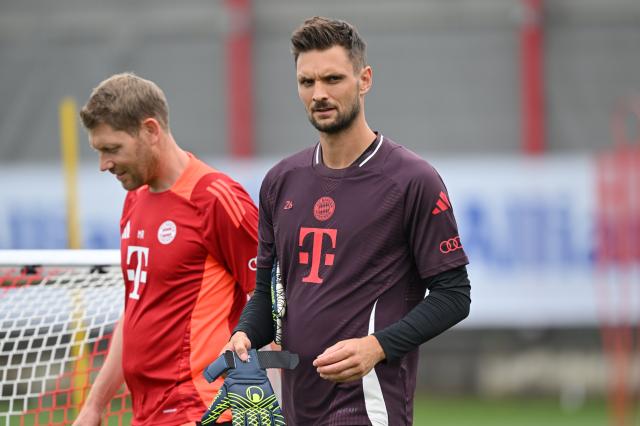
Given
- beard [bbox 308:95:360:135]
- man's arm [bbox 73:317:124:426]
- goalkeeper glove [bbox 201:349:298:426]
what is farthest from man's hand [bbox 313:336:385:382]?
man's arm [bbox 73:317:124:426]

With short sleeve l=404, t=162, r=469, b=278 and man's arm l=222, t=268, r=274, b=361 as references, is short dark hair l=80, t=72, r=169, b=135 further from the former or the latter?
short sleeve l=404, t=162, r=469, b=278

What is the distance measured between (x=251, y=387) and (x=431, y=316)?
1.97 feet

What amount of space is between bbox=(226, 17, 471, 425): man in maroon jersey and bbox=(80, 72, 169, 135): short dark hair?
3.07 ft

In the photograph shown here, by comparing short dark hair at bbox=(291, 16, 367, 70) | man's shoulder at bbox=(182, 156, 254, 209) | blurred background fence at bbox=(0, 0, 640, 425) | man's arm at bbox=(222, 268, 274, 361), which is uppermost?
blurred background fence at bbox=(0, 0, 640, 425)

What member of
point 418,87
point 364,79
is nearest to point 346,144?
point 364,79

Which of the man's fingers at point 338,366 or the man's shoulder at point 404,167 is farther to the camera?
the man's shoulder at point 404,167

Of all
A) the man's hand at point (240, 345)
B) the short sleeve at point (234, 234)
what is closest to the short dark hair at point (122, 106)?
the short sleeve at point (234, 234)

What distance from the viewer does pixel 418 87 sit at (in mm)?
13219

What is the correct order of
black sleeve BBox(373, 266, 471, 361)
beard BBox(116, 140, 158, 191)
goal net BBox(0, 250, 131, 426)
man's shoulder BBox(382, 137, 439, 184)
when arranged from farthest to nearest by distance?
Answer: goal net BBox(0, 250, 131, 426)
beard BBox(116, 140, 158, 191)
man's shoulder BBox(382, 137, 439, 184)
black sleeve BBox(373, 266, 471, 361)

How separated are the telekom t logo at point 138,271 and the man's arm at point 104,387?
31 centimetres

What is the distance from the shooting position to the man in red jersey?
4.19 m

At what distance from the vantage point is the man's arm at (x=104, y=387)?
445 centimetres

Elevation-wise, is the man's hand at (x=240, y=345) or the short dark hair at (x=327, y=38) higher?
the short dark hair at (x=327, y=38)

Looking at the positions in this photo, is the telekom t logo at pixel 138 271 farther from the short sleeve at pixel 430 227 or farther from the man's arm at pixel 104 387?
the short sleeve at pixel 430 227
